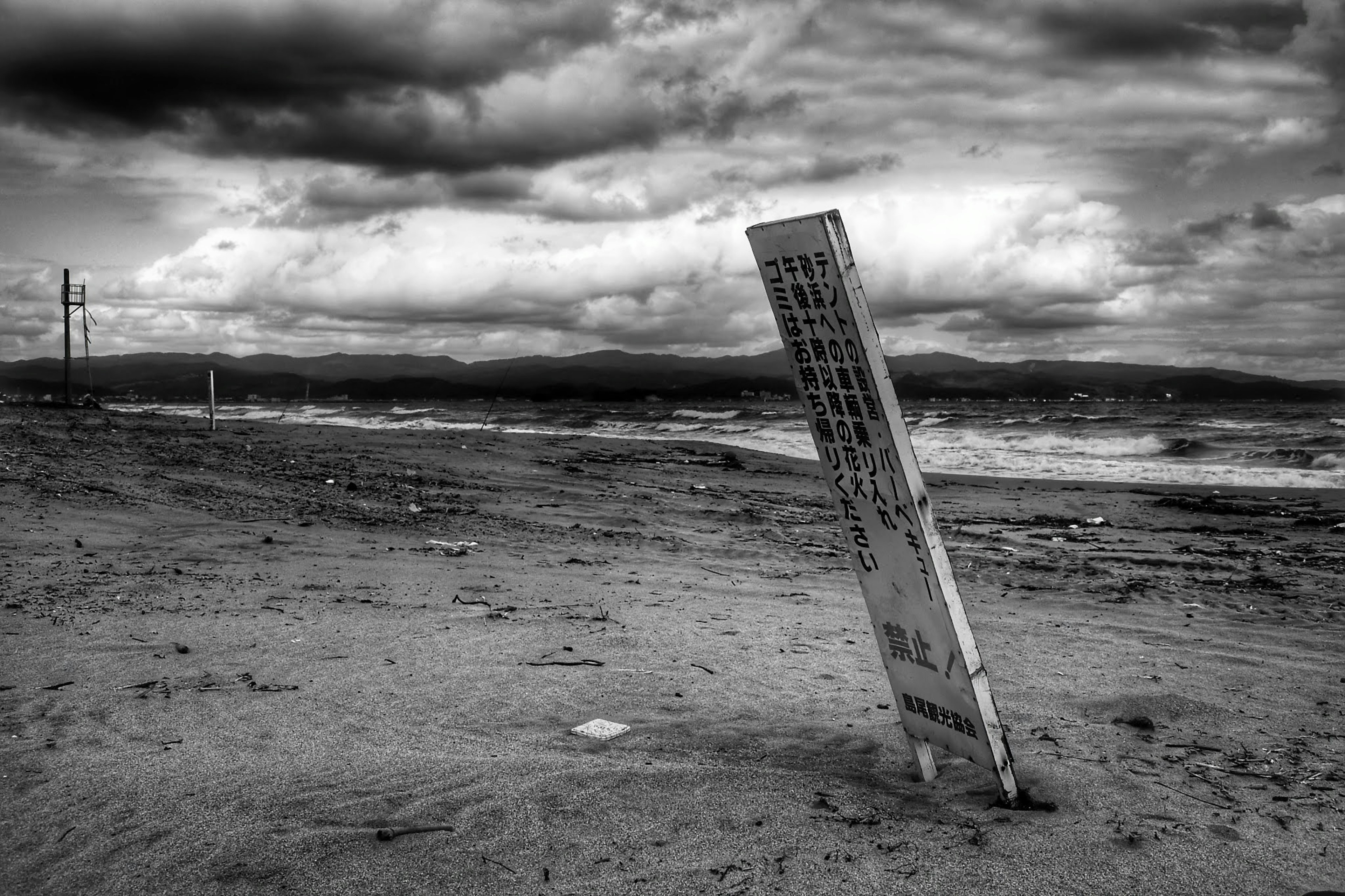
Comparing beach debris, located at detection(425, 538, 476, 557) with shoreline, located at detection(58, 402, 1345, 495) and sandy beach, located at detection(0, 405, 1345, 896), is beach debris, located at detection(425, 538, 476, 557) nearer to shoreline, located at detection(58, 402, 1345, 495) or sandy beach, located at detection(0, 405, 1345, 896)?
sandy beach, located at detection(0, 405, 1345, 896)

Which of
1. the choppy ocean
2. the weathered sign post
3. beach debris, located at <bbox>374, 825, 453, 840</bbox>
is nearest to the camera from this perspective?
the weathered sign post

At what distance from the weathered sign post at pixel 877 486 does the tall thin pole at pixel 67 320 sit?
1447 inches

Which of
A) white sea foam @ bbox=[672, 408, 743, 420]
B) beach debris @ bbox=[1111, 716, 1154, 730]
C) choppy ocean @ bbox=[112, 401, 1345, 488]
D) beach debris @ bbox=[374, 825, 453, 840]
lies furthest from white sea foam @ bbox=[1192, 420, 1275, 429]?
beach debris @ bbox=[374, 825, 453, 840]

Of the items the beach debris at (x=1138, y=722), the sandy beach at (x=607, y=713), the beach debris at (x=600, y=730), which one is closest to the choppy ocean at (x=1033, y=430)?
the sandy beach at (x=607, y=713)

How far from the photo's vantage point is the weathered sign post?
2768 millimetres

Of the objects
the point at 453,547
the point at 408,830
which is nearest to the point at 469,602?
the point at 453,547

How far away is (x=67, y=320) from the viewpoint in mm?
34469

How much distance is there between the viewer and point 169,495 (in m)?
10.1

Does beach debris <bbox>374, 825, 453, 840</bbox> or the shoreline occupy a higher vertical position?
beach debris <bbox>374, 825, 453, 840</bbox>

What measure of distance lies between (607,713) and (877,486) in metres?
1.97

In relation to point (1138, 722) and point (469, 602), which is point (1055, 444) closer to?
point (469, 602)

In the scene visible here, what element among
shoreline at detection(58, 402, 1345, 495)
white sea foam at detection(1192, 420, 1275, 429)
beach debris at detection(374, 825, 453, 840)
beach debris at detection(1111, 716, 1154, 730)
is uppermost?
white sea foam at detection(1192, 420, 1275, 429)

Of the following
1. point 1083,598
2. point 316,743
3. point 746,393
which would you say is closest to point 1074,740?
point 316,743

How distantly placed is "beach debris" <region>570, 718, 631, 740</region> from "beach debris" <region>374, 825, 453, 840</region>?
948mm
